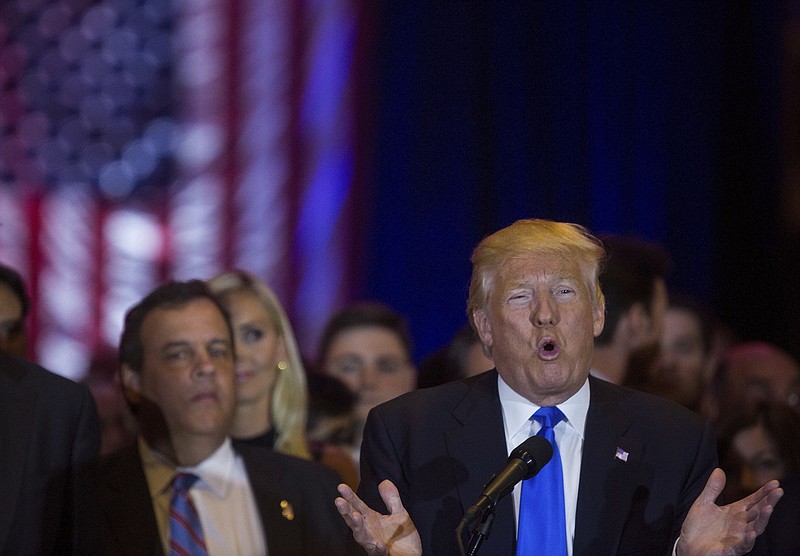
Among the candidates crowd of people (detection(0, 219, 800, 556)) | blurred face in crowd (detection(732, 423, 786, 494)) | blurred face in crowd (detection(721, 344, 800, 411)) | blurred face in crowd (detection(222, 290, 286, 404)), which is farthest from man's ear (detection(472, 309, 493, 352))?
blurred face in crowd (detection(721, 344, 800, 411))

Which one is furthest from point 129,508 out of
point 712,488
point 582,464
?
point 712,488

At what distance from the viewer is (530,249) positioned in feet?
9.30

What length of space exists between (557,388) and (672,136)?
4509mm

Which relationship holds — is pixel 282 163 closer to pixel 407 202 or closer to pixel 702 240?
pixel 407 202

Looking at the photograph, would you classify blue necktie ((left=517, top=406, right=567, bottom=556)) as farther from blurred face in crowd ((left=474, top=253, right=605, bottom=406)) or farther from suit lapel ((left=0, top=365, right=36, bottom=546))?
suit lapel ((left=0, top=365, right=36, bottom=546))

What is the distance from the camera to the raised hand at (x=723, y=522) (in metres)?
2.47

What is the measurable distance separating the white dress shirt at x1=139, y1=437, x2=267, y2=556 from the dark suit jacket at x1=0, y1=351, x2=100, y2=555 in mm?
460

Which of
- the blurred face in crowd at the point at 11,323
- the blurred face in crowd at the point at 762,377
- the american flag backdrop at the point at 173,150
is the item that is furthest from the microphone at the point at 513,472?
the american flag backdrop at the point at 173,150

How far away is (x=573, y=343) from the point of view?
2752 millimetres

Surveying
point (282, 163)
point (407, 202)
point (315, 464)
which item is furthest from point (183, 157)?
point (315, 464)

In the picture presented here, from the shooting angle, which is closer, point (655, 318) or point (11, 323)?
point (655, 318)

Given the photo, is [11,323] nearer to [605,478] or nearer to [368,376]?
[368,376]

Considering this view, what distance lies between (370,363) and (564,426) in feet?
7.48

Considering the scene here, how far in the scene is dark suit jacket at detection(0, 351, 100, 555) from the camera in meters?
2.97
